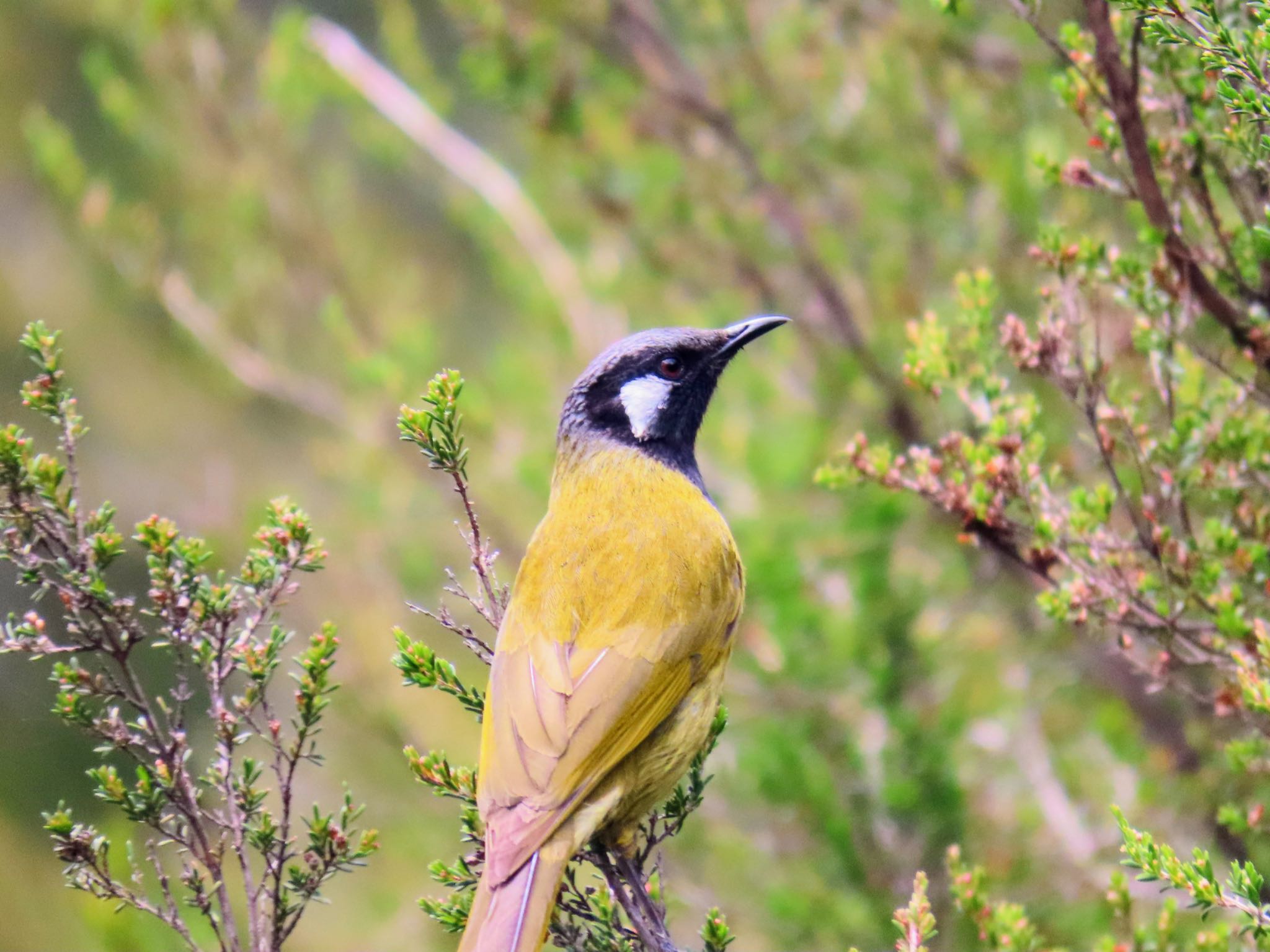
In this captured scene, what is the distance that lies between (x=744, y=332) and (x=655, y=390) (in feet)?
1.11

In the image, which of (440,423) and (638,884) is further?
(638,884)

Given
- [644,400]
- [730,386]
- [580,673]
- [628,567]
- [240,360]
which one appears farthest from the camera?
[730,386]

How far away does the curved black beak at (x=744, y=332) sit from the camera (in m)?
3.67

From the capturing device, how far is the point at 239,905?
6.55m

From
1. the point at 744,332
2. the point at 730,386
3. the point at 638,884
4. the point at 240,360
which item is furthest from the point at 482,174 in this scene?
the point at 638,884

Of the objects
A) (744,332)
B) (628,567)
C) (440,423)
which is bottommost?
(440,423)

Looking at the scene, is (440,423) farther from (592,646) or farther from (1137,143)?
(1137,143)

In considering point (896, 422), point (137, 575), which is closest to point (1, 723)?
point (137, 575)

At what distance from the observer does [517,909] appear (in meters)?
2.44

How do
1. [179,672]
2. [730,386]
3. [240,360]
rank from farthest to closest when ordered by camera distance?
[730,386] → [240,360] → [179,672]

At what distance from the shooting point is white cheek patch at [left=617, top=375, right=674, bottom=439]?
367cm

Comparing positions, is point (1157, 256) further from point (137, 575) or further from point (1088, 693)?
point (137, 575)

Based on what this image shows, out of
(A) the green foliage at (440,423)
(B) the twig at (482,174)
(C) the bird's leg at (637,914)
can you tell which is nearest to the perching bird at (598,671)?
(C) the bird's leg at (637,914)

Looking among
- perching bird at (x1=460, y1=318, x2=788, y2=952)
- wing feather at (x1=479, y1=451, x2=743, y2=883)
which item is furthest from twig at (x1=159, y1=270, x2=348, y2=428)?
wing feather at (x1=479, y1=451, x2=743, y2=883)
